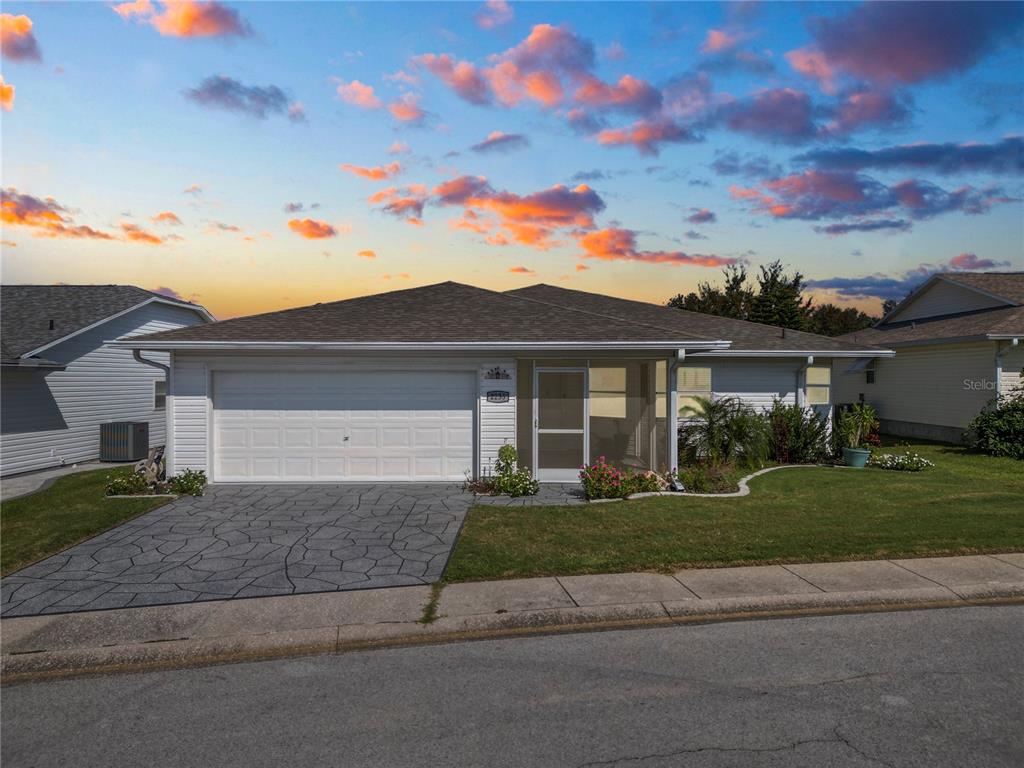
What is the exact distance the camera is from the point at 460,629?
18.5 feet

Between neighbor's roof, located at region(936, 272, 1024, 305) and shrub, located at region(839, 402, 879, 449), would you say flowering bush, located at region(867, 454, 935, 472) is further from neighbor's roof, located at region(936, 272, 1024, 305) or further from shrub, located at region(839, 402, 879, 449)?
neighbor's roof, located at region(936, 272, 1024, 305)

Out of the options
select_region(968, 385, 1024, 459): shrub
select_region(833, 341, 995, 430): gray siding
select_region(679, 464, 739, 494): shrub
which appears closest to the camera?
select_region(679, 464, 739, 494): shrub

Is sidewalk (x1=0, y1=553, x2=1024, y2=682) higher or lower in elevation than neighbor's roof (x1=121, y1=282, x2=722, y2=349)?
lower

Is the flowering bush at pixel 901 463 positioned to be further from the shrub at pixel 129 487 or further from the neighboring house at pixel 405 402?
the shrub at pixel 129 487

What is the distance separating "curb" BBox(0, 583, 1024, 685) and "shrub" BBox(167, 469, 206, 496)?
7.09 meters

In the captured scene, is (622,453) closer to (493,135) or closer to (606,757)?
(493,135)

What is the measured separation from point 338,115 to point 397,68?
1599mm

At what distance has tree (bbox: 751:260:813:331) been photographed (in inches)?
1821

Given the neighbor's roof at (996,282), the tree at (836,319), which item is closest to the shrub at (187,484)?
the neighbor's roof at (996,282)

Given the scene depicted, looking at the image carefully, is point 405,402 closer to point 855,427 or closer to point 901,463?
point 855,427

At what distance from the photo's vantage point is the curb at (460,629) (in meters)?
5.11

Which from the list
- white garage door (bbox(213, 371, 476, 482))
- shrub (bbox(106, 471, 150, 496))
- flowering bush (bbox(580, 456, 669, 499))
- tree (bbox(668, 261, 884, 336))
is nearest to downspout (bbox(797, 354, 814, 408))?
flowering bush (bbox(580, 456, 669, 499))

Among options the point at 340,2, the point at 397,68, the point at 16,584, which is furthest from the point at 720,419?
the point at 16,584

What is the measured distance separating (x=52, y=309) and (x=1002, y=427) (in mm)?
29340
